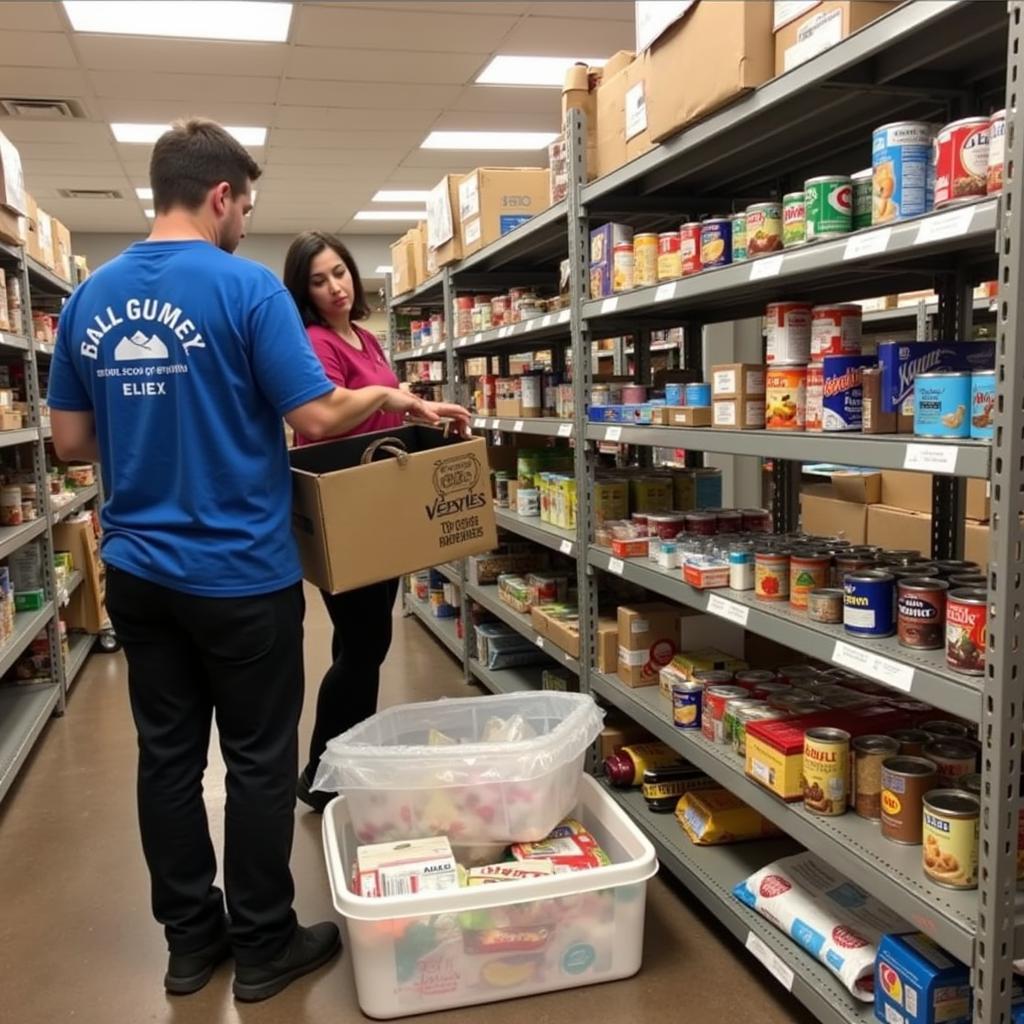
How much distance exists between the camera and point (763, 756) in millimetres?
2053

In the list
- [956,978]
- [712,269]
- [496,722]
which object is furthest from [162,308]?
[956,978]

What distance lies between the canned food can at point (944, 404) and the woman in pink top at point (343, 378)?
160 cm

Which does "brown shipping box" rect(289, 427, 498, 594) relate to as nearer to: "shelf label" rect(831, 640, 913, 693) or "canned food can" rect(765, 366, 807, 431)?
"canned food can" rect(765, 366, 807, 431)

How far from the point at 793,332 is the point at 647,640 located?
3.67 ft

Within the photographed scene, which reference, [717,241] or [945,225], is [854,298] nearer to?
[717,241]

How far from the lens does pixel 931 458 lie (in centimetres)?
149

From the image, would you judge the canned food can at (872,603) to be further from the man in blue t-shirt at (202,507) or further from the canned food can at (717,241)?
the man in blue t-shirt at (202,507)

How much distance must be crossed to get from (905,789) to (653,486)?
4.75 ft

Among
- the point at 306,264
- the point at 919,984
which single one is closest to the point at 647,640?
the point at 919,984

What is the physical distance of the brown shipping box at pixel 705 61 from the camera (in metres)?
1.84

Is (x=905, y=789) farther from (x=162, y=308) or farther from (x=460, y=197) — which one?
(x=460, y=197)

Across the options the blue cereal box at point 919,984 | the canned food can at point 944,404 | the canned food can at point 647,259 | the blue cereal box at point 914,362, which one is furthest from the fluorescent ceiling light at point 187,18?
the blue cereal box at point 919,984

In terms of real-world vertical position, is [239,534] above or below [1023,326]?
below

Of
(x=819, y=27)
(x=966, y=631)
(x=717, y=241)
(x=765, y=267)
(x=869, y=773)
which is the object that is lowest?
(x=869, y=773)
